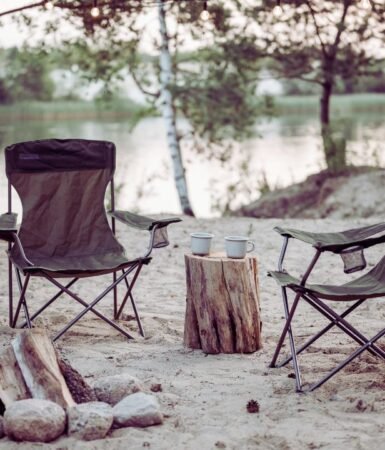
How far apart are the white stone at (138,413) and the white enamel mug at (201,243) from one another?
100 centimetres

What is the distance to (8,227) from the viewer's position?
3.78 m

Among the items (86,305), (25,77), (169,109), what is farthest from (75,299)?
(25,77)

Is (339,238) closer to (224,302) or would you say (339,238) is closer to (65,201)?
(224,302)

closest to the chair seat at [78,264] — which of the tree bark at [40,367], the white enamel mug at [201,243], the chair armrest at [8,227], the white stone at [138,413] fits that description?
the chair armrest at [8,227]

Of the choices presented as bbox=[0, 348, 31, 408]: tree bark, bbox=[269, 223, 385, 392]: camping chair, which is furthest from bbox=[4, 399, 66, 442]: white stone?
bbox=[269, 223, 385, 392]: camping chair

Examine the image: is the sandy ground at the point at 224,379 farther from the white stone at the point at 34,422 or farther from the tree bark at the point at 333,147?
the tree bark at the point at 333,147

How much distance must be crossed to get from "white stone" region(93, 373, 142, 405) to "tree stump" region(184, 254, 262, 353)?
27.4 inches

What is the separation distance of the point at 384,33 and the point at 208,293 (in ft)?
21.5

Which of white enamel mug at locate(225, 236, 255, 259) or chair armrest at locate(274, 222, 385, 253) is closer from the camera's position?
chair armrest at locate(274, 222, 385, 253)

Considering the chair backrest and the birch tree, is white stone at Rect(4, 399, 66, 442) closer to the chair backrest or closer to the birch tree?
the chair backrest

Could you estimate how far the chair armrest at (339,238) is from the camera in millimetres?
3201

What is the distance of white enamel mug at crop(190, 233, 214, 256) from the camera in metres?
3.62

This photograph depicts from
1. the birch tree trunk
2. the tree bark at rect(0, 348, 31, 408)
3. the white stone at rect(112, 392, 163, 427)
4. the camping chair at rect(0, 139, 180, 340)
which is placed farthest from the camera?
the birch tree trunk

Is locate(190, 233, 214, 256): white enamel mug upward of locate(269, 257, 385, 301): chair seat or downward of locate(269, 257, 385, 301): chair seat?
upward
